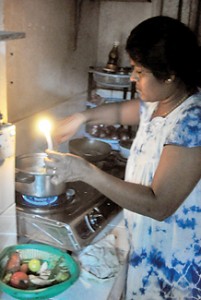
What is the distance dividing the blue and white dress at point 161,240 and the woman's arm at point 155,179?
0.11 meters

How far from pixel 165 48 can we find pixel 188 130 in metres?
0.22

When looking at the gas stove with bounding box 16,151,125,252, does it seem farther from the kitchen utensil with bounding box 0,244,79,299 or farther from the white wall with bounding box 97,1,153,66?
the white wall with bounding box 97,1,153,66

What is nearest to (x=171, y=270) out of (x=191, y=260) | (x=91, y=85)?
(x=191, y=260)

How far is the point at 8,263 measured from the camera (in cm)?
99

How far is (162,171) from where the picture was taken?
0.94 meters

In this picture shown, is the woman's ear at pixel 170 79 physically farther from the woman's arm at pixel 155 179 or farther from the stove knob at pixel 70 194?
the stove knob at pixel 70 194

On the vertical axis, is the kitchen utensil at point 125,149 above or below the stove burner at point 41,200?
below

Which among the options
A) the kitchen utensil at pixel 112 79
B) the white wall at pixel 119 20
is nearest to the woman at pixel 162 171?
the kitchen utensil at pixel 112 79

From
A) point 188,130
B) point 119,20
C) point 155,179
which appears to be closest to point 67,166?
point 155,179

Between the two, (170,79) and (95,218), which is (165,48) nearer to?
(170,79)

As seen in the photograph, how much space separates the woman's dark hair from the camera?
96 centimetres

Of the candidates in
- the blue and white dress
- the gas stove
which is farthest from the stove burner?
the blue and white dress

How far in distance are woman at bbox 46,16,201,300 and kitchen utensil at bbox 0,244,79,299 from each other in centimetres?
22

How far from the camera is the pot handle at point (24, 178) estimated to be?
3.96 feet
